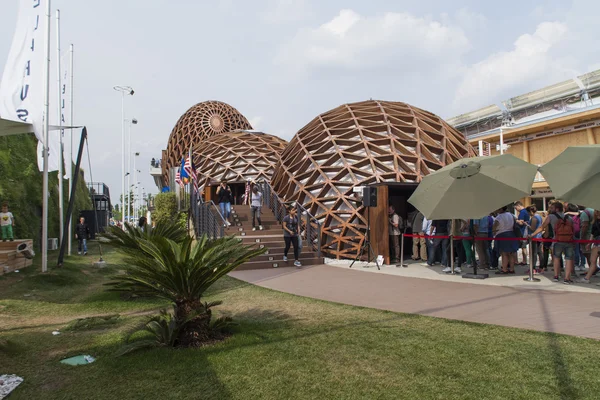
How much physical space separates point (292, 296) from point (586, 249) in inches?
252

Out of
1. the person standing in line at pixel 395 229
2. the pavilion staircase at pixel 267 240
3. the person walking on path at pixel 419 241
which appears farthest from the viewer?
the person walking on path at pixel 419 241

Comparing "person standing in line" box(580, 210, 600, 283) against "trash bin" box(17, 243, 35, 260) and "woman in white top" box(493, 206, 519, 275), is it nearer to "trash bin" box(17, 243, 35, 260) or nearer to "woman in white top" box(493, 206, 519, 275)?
"woman in white top" box(493, 206, 519, 275)

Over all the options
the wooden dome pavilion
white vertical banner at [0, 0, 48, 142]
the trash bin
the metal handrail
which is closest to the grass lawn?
white vertical banner at [0, 0, 48, 142]

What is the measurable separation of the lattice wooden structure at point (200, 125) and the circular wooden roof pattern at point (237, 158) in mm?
5963

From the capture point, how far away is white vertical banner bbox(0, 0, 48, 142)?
341 inches

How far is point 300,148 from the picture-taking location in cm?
1552

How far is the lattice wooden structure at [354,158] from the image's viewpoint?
13.0 m

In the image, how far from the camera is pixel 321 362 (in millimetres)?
3891

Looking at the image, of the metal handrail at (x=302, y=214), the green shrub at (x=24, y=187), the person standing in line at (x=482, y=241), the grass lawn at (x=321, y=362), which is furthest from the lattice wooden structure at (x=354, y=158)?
the green shrub at (x=24, y=187)

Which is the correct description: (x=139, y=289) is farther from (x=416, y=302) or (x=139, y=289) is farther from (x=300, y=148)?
(x=300, y=148)

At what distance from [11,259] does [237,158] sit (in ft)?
50.6

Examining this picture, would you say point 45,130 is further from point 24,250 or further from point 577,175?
point 577,175

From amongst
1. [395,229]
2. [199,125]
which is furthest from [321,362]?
[199,125]

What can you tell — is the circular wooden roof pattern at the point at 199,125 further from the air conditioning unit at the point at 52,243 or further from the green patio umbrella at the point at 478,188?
the green patio umbrella at the point at 478,188
